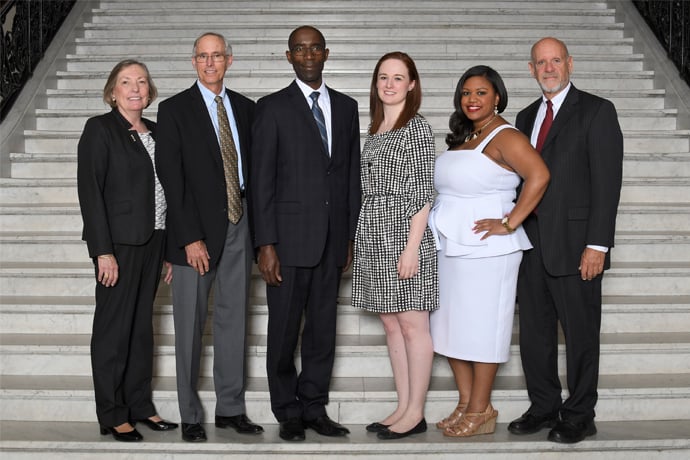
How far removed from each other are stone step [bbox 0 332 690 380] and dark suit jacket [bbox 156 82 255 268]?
0.83 meters

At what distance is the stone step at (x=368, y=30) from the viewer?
6844mm

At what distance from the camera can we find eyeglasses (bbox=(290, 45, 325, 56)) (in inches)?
130

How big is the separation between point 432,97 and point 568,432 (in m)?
3.16

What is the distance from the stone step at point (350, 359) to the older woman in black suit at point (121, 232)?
584 millimetres

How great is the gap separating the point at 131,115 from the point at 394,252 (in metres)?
1.30

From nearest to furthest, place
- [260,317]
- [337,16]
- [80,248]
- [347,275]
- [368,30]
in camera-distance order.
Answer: [260,317], [347,275], [80,248], [368,30], [337,16]

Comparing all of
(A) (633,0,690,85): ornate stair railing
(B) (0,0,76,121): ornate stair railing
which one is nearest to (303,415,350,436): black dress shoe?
(B) (0,0,76,121): ornate stair railing

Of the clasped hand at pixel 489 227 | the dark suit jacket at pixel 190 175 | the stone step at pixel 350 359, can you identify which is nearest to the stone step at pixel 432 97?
the stone step at pixel 350 359

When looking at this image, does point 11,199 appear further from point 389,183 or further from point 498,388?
point 498,388

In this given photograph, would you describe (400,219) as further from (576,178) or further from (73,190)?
(73,190)

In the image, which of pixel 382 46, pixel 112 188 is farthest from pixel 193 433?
pixel 382 46

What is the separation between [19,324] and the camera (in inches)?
168

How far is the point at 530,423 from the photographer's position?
11.6 feet

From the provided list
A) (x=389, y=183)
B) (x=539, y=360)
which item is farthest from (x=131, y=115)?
A: (x=539, y=360)
